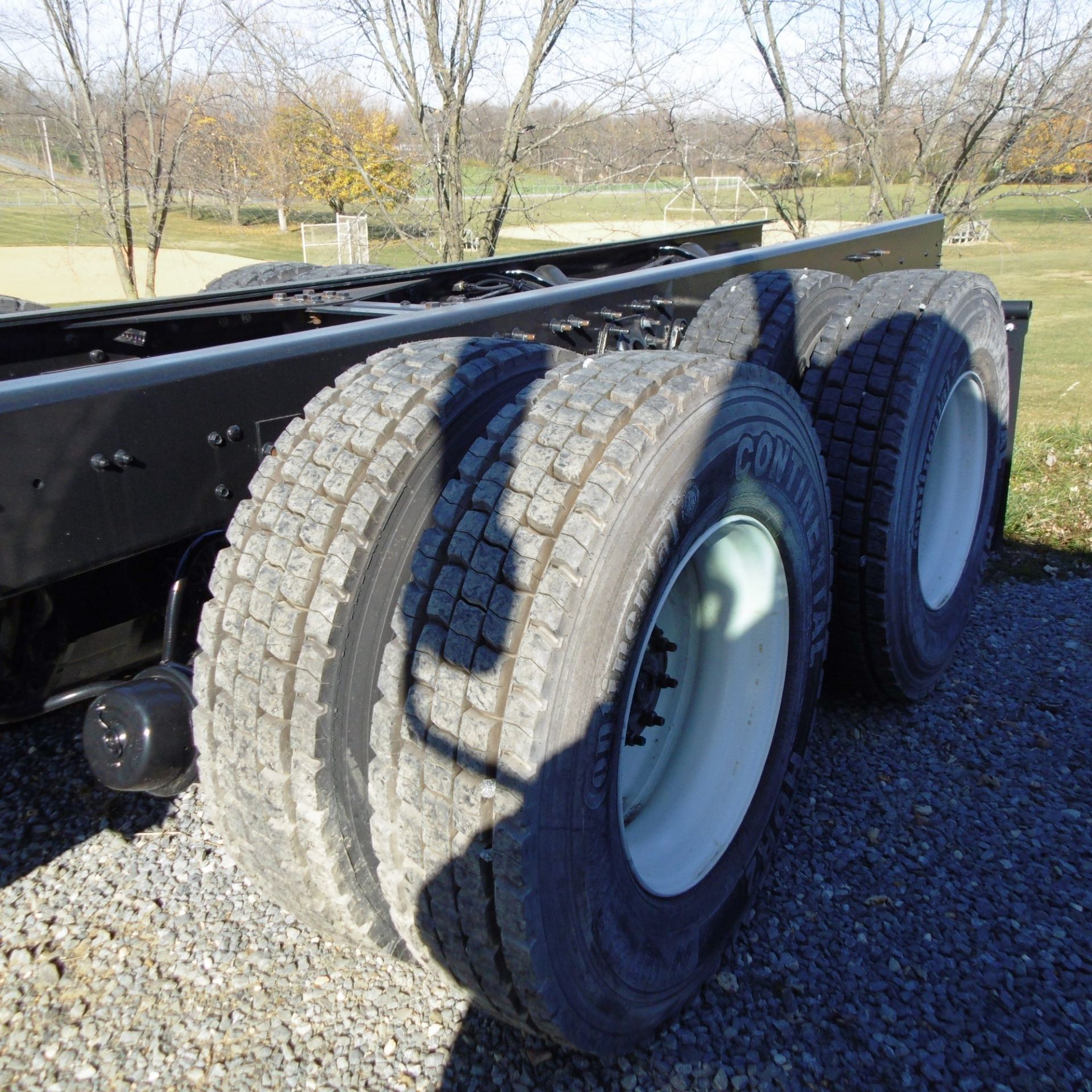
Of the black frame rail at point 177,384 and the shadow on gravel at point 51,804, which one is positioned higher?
the black frame rail at point 177,384

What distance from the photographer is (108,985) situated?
206cm

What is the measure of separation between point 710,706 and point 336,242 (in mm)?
22764

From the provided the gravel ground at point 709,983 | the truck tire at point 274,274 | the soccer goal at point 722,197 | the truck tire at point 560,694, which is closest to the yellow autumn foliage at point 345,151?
the soccer goal at point 722,197

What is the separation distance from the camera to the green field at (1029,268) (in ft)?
17.6

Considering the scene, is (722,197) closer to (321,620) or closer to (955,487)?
(955,487)

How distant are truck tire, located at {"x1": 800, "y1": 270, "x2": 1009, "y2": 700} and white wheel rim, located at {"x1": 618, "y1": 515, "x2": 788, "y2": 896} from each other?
700 millimetres

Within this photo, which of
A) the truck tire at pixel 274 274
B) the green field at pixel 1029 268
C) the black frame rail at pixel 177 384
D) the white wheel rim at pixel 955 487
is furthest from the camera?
the green field at pixel 1029 268

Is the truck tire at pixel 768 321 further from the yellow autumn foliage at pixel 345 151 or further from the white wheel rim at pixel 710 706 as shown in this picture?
the yellow autumn foliage at pixel 345 151

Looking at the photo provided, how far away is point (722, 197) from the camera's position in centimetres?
1178

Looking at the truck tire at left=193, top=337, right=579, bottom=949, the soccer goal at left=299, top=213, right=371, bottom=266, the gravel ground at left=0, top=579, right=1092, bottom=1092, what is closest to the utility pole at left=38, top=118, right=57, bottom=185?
the soccer goal at left=299, top=213, right=371, bottom=266

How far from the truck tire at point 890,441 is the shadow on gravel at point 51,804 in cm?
207

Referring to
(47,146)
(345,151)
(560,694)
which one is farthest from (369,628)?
(47,146)

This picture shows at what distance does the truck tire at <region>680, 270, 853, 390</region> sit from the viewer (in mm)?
2871

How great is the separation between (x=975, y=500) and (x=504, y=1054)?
282 cm
